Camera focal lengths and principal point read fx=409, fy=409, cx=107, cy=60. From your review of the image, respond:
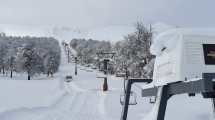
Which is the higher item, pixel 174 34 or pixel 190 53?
pixel 174 34

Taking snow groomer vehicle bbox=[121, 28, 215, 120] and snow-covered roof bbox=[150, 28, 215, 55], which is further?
snow-covered roof bbox=[150, 28, 215, 55]

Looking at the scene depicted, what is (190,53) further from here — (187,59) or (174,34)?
(174,34)

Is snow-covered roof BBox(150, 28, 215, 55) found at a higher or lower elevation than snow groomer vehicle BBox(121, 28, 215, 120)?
higher

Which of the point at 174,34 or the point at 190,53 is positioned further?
the point at 174,34

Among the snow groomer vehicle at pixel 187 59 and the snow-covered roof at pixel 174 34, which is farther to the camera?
the snow-covered roof at pixel 174 34

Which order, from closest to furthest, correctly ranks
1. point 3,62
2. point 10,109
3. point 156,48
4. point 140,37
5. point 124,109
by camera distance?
1. point 156,48
2. point 124,109
3. point 10,109
4. point 140,37
5. point 3,62

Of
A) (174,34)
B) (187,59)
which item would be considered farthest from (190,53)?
(174,34)

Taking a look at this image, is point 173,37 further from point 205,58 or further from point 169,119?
→ point 169,119

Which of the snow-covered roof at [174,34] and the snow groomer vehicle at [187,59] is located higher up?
the snow-covered roof at [174,34]

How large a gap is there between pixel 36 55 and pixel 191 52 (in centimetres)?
9145

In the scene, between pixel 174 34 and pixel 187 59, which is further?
pixel 174 34

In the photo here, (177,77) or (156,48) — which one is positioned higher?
(156,48)

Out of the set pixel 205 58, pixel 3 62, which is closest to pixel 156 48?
pixel 205 58

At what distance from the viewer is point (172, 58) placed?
15.1 ft
